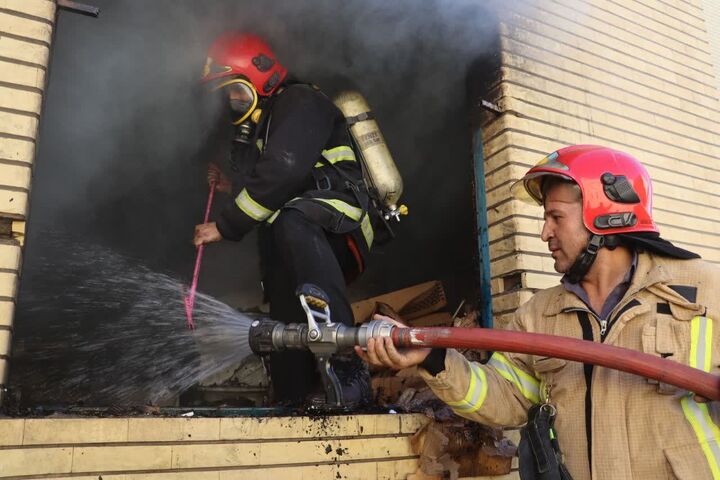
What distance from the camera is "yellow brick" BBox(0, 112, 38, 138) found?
2680mm

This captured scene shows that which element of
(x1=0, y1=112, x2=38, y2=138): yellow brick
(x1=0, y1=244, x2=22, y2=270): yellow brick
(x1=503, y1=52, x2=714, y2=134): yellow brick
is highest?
(x1=503, y1=52, x2=714, y2=134): yellow brick

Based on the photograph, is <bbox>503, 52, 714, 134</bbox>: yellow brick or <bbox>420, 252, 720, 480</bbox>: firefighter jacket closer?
<bbox>420, 252, 720, 480</bbox>: firefighter jacket

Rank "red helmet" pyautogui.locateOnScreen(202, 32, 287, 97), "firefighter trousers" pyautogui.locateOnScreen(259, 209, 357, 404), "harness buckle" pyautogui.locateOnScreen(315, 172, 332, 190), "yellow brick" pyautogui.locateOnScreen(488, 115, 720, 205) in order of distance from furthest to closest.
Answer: "yellow brick" pyautogui.locateOnScreen(488, 115, 720, 205), "red helmet" pyautogui.locateOnScreen(202, 32, 287, 97), "harness buckle" pyautogui.locateOnScreen(315, 172, 332, 190), "firefighter trousers" pyautogui.locateOnScreen(259, 209, 357, 404)

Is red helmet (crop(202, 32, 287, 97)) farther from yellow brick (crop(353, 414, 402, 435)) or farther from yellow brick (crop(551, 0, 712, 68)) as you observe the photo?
yellow brick (crop(551, 0, 712, 68))

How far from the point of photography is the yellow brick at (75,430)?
2.43 meters

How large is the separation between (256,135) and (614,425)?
282cm

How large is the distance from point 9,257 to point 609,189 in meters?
2.63

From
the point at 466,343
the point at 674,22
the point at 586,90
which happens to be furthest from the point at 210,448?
the point at 674,22

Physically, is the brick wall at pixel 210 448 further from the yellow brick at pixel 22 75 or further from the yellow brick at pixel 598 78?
the yellow brick at pixel 598 78

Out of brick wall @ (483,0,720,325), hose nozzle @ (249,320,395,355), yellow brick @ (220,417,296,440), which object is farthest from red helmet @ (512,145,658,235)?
yellow brick @ (220,417,296,440)

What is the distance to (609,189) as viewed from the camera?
8.59 ft

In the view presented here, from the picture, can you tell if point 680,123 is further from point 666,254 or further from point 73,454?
point 73,454

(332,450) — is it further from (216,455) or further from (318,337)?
(318,337)

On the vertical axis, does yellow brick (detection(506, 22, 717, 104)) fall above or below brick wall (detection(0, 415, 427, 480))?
above
